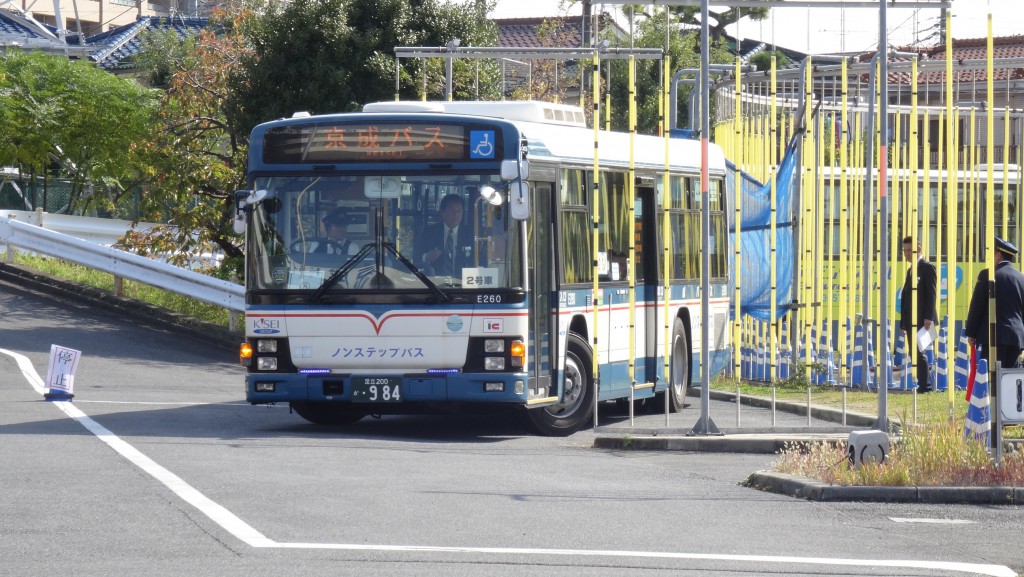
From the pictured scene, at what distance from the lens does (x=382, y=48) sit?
25.2 meters

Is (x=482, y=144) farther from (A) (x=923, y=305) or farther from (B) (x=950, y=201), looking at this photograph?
(A) (x=923, y=305)

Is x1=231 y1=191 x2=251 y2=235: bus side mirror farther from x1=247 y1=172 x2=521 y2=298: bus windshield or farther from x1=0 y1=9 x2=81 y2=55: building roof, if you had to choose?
x1=0 y1=9 x2=81 y2=55: building roof

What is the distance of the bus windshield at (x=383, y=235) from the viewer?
46.6 feet

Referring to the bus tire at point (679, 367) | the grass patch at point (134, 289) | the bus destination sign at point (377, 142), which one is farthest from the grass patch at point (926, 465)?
the grass patch at point (134, 289)

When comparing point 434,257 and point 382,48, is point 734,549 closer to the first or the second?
point 434,257

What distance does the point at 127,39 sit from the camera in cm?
5641

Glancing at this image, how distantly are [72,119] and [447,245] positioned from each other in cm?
2200

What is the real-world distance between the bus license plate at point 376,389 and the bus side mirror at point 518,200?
1850 millimetres

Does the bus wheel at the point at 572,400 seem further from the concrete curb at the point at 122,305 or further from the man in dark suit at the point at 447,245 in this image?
the concrete curb at the point at 122,305

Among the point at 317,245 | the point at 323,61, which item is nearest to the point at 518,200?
the point at 317,245

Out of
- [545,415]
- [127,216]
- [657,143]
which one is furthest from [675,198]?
[127,216]

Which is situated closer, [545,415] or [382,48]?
[545,415]

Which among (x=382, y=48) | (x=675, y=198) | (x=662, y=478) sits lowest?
(x=662, y=478)

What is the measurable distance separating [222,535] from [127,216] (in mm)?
30638
